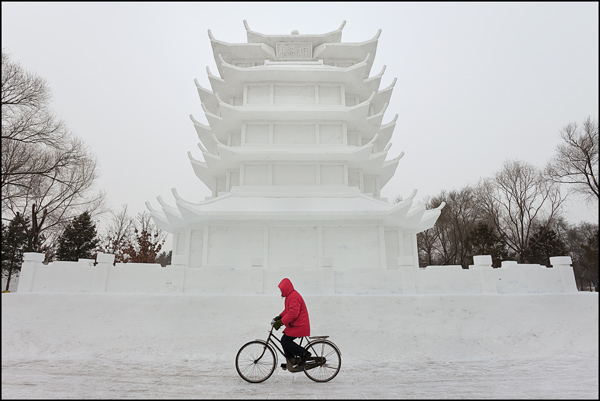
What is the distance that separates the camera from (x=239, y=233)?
41.7ft

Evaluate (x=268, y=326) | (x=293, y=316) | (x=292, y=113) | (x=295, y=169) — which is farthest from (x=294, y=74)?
(x=293, y=316)

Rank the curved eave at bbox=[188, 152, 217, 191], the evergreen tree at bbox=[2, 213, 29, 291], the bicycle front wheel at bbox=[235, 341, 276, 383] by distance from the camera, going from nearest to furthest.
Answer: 1. the bicycle front wheel at bbox=[235, 341, 276, 383]
2. the curved eave at bbox=[188, 152, 217, 191]
3. the evergreen tree at bbox=[2, 213, 29, 291]

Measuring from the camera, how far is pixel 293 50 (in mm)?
17031

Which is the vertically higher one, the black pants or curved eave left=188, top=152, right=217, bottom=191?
curved eave left=188, top=152, right=217, bottom=191

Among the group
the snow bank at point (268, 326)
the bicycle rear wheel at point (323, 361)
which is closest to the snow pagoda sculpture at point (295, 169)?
the snow bank at point (268, 326)

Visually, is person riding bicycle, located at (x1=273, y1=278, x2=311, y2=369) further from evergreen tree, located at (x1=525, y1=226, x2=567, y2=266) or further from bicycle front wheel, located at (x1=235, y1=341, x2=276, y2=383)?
evergreen tree, located at (x1=525, y1=226, x2=567, y2=266)

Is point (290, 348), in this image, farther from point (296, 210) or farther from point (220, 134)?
point (220, 134)

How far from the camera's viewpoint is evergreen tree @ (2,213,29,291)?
23109 millimetres

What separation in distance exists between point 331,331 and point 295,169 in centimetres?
738

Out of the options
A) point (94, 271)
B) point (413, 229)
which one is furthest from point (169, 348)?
point (413, 229)

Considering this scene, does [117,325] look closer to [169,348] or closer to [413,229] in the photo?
[169,348]

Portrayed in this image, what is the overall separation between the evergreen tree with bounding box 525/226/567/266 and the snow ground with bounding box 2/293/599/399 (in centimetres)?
2284

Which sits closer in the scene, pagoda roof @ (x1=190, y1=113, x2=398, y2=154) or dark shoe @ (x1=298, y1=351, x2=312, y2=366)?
dark shoe @ (x1=298, y1=351, x2=312, y2=366)

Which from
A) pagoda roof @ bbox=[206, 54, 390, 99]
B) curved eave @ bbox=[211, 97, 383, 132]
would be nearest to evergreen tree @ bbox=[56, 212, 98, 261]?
pagoda roof @ bbox=[206, 54, 390, 99]
